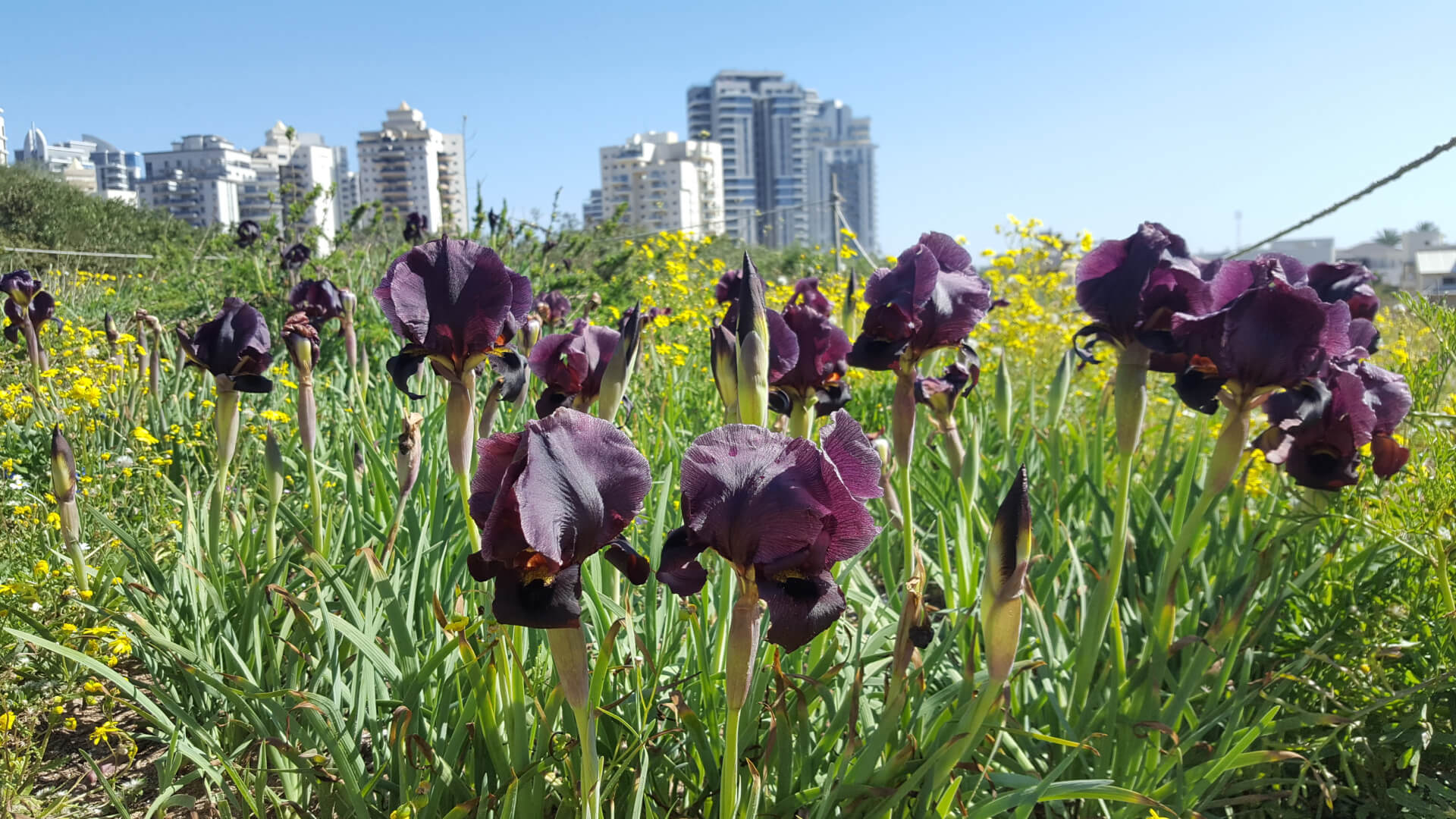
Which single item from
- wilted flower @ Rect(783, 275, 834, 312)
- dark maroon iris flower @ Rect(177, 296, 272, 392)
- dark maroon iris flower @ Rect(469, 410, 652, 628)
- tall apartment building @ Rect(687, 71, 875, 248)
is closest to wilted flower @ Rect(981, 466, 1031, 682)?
dark maroon iris flower @ Rect(469, 410, 652, 628)

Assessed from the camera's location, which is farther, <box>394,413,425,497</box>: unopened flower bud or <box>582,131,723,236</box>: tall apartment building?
<box>582,131,723,236</box>: tall apartment building

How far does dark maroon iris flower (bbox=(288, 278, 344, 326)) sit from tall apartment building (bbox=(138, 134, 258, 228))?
4510 cm

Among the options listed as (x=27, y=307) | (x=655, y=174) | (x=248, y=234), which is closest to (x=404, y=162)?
(x=655, y=174)

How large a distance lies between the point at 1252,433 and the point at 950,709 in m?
2.63

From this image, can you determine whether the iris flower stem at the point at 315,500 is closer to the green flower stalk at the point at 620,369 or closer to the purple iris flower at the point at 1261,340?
the green flower stalk at the point at 620,369

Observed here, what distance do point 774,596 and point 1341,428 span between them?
5.45ft

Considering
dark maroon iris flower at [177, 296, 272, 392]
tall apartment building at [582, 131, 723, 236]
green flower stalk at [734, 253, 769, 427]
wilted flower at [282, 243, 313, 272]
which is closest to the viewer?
green flower stalk at [734, 253, 769, 427]

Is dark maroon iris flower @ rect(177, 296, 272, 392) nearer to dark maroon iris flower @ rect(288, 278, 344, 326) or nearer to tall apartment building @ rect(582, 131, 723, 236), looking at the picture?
dark maroon iris flower @ rect(288, 278, 344, 326)

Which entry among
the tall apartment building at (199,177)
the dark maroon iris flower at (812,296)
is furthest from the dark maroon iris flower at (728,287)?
the tall apartment building at (199,177)

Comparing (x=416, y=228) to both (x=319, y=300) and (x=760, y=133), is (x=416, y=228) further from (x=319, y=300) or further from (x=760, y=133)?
(x=760, y=133)

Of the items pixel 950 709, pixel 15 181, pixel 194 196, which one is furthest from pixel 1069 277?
pixel 194 196

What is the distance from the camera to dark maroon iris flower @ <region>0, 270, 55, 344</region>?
14.4 ft

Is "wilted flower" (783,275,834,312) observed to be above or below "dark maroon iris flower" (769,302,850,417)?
above

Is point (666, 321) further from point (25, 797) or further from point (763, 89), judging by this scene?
point (763, 89)
